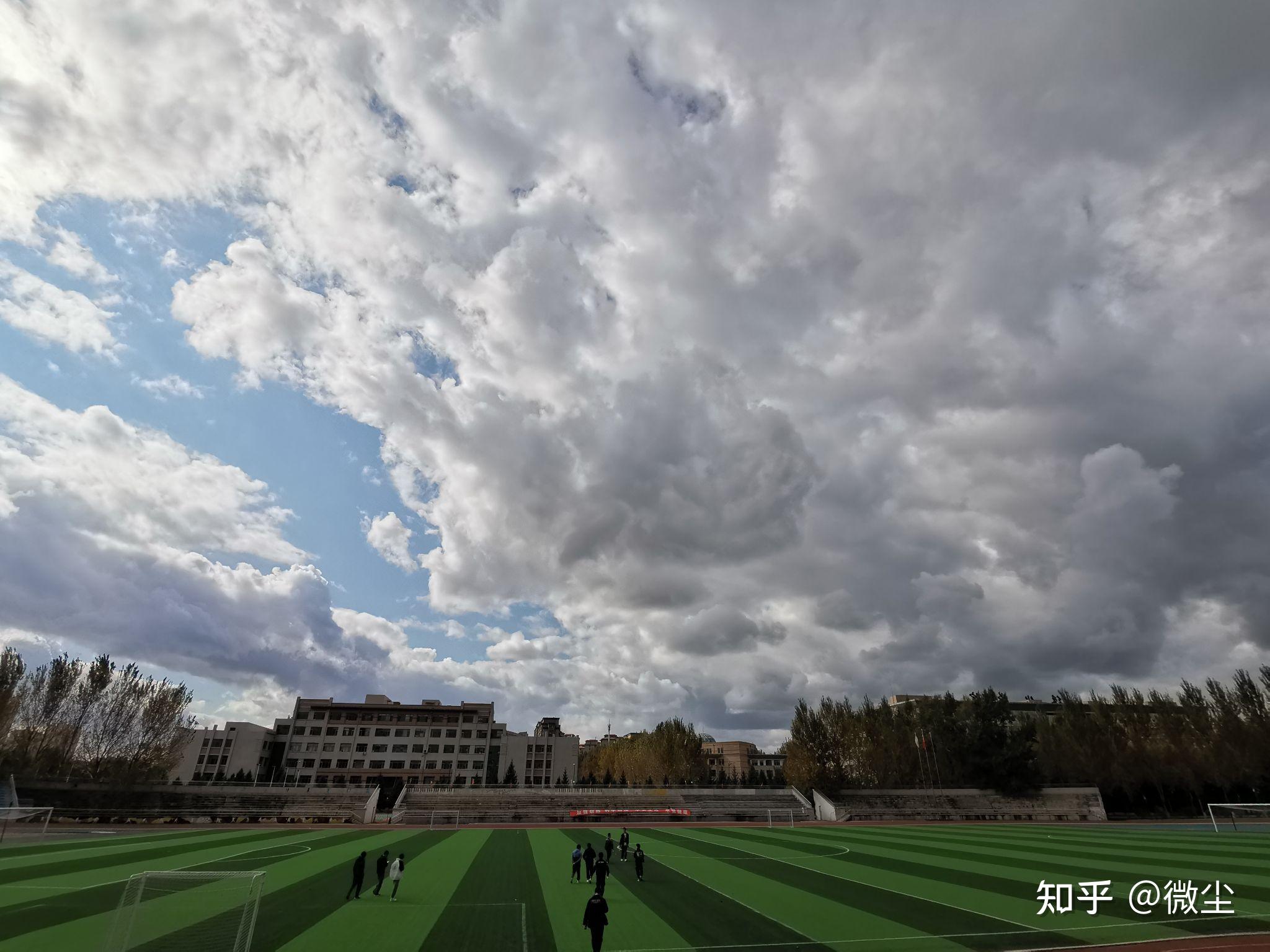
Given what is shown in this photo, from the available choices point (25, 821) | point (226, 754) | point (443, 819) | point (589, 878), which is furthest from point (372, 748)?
point (589, 878)

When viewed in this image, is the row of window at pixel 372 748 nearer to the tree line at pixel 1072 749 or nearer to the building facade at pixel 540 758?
the building facade at pixel 540 758

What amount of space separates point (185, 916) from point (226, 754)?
148 m

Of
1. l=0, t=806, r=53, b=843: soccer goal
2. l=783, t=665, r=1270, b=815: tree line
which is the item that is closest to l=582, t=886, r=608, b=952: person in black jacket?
l=0, t=806, r=53, b=843: soccer goal

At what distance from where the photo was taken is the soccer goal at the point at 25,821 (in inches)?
1746

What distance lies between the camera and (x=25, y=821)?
188 ft

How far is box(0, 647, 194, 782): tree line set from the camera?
244ft

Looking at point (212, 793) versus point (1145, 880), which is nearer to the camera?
point (1145, 880)

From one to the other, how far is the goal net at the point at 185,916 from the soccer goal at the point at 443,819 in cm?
3702

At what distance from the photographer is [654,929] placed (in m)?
19.5

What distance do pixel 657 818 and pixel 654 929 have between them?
5659cm

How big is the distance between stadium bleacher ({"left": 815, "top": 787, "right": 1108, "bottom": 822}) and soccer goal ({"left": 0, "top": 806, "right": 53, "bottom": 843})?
76.4m

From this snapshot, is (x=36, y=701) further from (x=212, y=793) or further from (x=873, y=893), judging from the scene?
(x=873, y=893)

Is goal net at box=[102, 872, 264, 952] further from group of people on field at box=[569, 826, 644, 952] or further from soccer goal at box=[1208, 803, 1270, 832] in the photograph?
soccer goal at box=[1208, 803, 1270, 832]

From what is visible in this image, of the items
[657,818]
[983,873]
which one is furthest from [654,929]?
[657,818]
